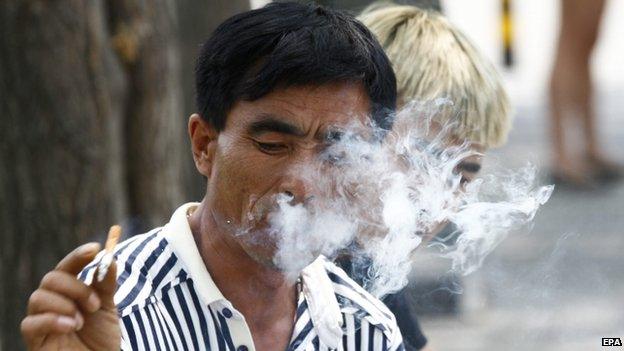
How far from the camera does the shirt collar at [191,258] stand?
257cm

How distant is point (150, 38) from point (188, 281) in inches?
97.1

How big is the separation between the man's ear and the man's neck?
0.08m

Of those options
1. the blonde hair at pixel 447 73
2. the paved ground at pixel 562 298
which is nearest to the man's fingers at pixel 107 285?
the blonde hair at pixel 447 73

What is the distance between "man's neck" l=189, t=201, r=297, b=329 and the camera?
8.59 ft

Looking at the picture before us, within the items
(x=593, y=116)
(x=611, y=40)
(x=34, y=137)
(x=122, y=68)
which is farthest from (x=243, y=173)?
(x=611, y=40)

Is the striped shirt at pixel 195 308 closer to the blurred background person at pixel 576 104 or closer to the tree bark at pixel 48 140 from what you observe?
the tree bark at pixel 48 140

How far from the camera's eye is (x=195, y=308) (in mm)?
2568

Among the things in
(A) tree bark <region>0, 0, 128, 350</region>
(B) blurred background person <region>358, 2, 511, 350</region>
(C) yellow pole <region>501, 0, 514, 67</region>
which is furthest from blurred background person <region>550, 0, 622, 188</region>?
(B) blurred background person <region>358, 2, 511, 350</region>

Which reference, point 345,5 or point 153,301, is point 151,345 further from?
point 345,5

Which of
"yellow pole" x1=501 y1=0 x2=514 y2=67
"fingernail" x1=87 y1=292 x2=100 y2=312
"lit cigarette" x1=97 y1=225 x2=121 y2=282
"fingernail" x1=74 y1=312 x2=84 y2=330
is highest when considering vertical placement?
"lit cigarette" x1=97 y1=225 x2=121 y2=282

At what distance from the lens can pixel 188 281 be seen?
8.47 feet

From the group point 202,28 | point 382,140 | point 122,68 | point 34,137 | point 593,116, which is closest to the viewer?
point 382,140

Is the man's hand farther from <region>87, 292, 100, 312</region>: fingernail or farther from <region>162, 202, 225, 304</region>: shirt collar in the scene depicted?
<region>162, 202, 225, 304</region>: shirt collar

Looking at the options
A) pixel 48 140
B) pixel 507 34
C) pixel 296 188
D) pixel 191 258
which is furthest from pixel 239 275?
Result: pixel 507 34
